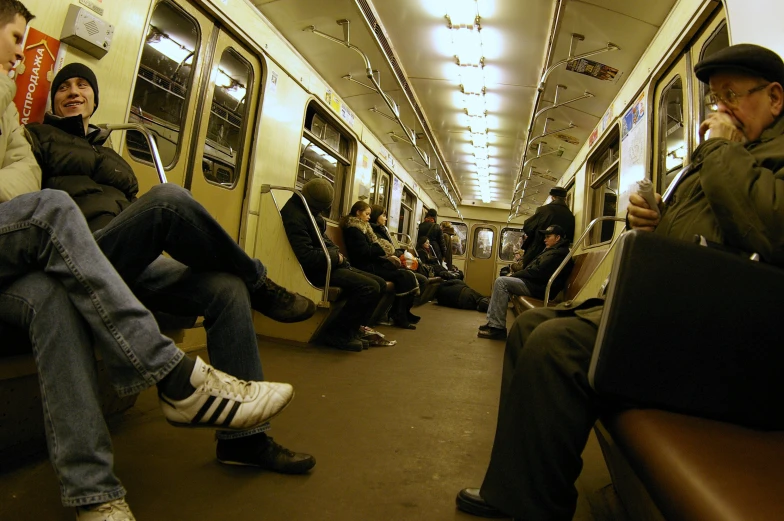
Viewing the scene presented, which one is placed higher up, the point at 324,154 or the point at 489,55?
the point at 489,55

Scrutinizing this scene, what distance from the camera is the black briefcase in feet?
2.72

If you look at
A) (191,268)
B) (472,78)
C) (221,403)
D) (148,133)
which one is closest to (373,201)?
(472,78)

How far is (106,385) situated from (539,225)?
200 inches

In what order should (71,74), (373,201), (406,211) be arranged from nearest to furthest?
1. (71,74)
2. (373,201)
3. (406,211)

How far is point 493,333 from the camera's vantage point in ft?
16.6

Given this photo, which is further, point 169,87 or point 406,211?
point 406,211

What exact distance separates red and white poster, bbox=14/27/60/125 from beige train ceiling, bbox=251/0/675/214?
204cm

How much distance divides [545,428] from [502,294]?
4115 mm

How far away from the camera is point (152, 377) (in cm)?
104

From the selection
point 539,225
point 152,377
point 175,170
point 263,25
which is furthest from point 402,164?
point 152,377

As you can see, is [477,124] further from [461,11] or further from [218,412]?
[218,412]

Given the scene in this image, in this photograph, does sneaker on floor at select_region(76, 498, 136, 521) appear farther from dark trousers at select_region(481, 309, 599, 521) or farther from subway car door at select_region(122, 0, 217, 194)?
subway car door at select_region(122, 0, 217, 194)

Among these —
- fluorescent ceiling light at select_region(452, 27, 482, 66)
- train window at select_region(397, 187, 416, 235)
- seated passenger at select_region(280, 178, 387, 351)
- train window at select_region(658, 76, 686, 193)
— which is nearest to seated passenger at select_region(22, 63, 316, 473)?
seated passenger at select_region(280, 178, 387, 351)

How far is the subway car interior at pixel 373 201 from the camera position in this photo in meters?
0.85
